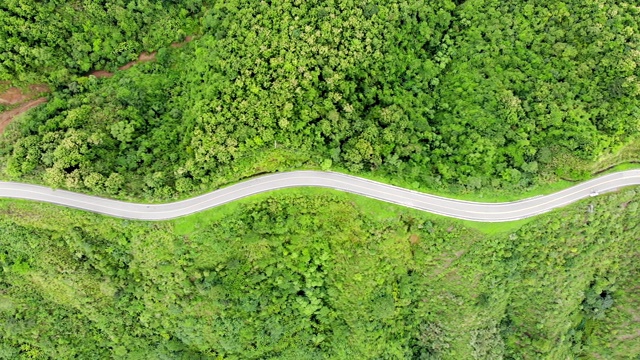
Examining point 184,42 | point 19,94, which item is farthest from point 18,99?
point 184,42

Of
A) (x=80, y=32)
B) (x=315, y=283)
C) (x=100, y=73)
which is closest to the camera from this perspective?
(x=315, y=283)

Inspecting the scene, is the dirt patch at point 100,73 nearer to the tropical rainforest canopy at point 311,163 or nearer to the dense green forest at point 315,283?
the tropical rainforest canopy at point 311,163

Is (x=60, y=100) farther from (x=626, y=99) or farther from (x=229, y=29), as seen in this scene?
(x=626, y=99)

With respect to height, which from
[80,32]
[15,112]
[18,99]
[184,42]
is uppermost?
[184,42]

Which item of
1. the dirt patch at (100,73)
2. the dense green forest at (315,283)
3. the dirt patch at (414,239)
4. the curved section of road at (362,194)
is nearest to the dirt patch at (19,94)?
the dirt patch at (100,73)

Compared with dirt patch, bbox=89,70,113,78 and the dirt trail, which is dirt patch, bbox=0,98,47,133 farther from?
dirt patch, bbox=89,70,113,78

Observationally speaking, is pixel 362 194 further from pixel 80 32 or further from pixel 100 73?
pixel 80 32

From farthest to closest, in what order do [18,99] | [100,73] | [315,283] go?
[100,73], [315,283], [18,99]
